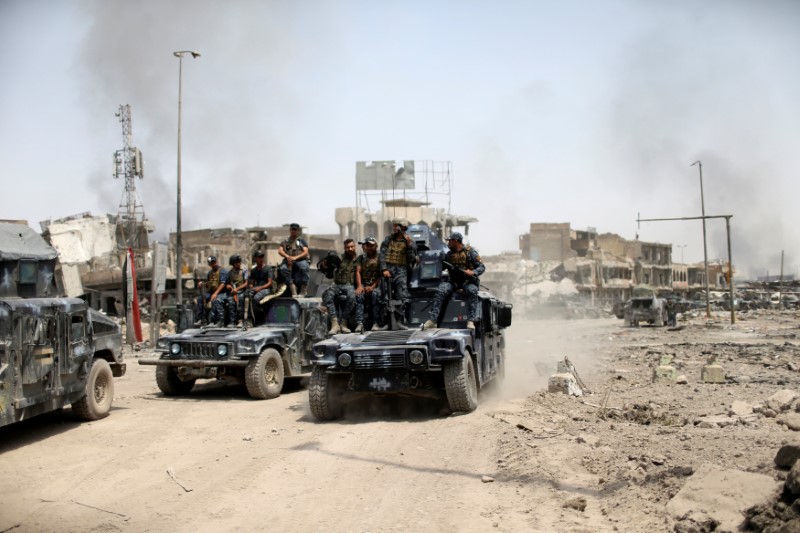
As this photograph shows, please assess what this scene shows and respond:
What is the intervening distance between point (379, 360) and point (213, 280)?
18.7ft

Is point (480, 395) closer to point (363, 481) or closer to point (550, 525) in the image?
point (363, 481)

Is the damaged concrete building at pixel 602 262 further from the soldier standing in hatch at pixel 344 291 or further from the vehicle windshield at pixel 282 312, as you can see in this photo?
the soldier standing in hatch at pixel 344 291

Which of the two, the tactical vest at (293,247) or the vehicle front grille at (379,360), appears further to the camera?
the tactical vest at (293,247)

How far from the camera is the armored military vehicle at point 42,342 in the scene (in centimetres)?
816

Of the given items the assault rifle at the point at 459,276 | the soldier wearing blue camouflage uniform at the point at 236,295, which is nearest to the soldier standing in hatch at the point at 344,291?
the assault rifle at the point at 459,276

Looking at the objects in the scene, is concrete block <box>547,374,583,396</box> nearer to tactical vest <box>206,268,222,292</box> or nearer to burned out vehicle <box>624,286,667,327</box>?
tactical vest <box>206,268,222,292</box>

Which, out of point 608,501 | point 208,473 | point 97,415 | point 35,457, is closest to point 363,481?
point 208,473

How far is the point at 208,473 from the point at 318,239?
51.1 m

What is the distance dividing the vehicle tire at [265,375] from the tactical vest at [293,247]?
1961mm

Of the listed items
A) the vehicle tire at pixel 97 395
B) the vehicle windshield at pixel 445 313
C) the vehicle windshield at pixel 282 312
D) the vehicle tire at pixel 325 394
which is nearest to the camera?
the vehicle tire at pixel 325 394

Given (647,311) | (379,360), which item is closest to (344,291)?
(379,360)

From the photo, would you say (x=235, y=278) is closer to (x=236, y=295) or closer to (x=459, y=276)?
(x=236, y=295)

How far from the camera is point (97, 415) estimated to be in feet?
33.1

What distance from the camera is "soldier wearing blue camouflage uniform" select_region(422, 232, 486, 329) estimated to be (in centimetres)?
1093
